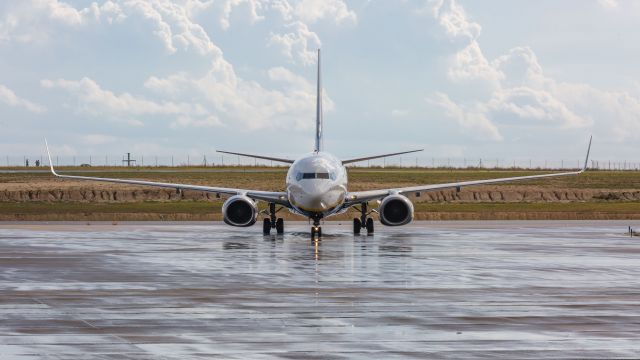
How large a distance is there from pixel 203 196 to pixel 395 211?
4422cm

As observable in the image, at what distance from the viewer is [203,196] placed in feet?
284

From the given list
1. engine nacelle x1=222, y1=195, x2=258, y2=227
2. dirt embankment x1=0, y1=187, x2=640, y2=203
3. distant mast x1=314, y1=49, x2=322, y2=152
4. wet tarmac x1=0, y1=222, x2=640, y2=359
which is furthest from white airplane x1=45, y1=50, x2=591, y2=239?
dirt embankment x1=0, y1=187, x2=640, y2=203

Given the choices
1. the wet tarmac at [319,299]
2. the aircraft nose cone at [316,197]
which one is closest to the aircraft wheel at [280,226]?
the aircraft nose cone at [316,197]

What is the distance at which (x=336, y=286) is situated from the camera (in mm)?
23094

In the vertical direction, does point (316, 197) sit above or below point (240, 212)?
above

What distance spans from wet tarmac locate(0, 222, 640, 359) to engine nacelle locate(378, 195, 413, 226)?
5.05m

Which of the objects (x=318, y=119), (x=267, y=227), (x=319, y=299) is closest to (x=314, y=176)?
(x=267, y=227)

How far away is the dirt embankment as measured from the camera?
3305 inches

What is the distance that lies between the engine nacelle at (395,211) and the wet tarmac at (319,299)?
16.6 ft

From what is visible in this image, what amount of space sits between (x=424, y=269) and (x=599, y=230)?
2219 centimetres

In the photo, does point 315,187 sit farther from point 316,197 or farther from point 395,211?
point 395,211

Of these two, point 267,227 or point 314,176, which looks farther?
point 267,227

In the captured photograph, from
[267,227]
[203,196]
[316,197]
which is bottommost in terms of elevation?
[267,227]

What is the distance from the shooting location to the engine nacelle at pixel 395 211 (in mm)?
44031
